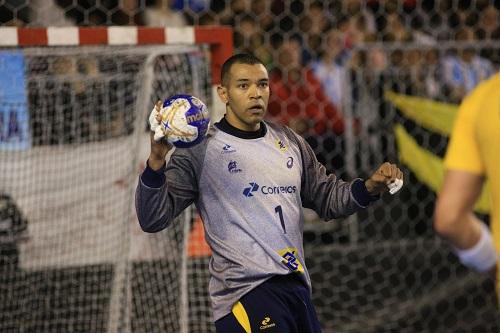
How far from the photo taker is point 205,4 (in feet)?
29.5

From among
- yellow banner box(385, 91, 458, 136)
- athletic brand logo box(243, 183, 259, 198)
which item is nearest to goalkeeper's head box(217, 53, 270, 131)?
athletic brand logo box(243, 183, 259, 198)

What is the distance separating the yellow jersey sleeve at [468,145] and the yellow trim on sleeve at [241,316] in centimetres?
143

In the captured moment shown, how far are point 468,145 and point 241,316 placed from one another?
59.6 inches

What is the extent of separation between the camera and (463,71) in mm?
9016

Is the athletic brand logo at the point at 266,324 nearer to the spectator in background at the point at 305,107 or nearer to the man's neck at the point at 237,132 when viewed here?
the man's neck at the point at 237,132

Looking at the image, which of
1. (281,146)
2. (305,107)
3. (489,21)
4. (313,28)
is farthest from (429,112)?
(281,146)

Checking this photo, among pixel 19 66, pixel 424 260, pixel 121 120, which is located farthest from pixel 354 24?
pixel 19 66

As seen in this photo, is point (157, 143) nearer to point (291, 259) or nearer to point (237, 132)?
point (237, 132)

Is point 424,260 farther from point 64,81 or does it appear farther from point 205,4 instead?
point 64,81

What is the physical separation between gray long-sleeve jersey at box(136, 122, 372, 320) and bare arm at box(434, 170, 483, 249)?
4.32 ft

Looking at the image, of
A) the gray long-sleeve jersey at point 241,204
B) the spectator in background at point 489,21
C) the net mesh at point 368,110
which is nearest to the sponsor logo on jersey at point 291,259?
the gray long-sleeve jersey at point 241,204

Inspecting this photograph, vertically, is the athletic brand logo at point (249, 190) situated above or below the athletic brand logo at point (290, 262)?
above

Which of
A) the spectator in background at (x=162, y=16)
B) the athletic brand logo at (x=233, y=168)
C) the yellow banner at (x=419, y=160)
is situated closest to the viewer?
the athletic brand logo at (x=233, y=168)

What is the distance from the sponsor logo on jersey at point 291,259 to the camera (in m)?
4.23
